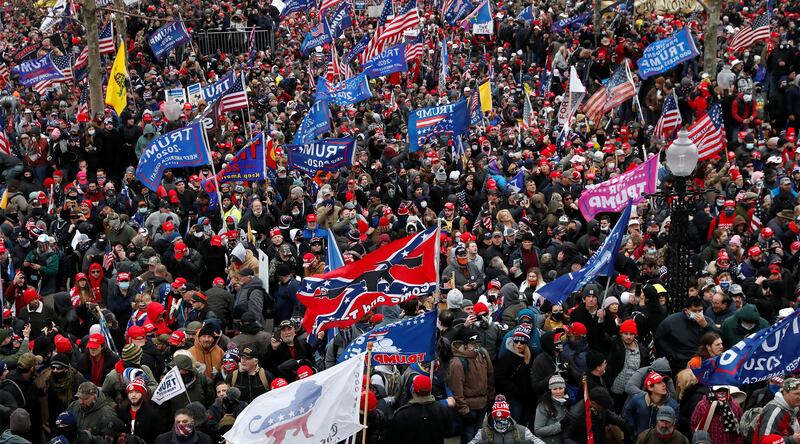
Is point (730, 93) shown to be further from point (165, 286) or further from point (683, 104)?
point (165, 286)

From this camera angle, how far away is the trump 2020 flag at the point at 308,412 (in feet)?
32.9

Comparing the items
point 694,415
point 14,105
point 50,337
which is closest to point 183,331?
point 50,337

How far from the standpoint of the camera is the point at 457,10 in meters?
32.1

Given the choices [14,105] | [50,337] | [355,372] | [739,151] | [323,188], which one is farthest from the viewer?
[14,105]

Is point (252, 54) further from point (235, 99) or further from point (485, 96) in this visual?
point (235, 99)

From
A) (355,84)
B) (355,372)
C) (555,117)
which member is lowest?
(555,117)

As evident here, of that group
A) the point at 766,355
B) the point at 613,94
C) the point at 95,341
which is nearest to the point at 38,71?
the point at 613,94

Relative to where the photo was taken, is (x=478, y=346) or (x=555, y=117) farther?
(x=555, y=117)

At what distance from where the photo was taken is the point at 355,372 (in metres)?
10.4

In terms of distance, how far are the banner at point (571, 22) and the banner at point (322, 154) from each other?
13096mm

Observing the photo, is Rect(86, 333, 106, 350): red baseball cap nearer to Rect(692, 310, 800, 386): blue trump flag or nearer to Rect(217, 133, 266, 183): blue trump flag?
Rect(692, 310, 800, 386): blue trump flag

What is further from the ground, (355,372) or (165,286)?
(355,372)

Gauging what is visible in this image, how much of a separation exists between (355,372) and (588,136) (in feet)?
46.3

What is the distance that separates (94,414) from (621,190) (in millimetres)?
7538
